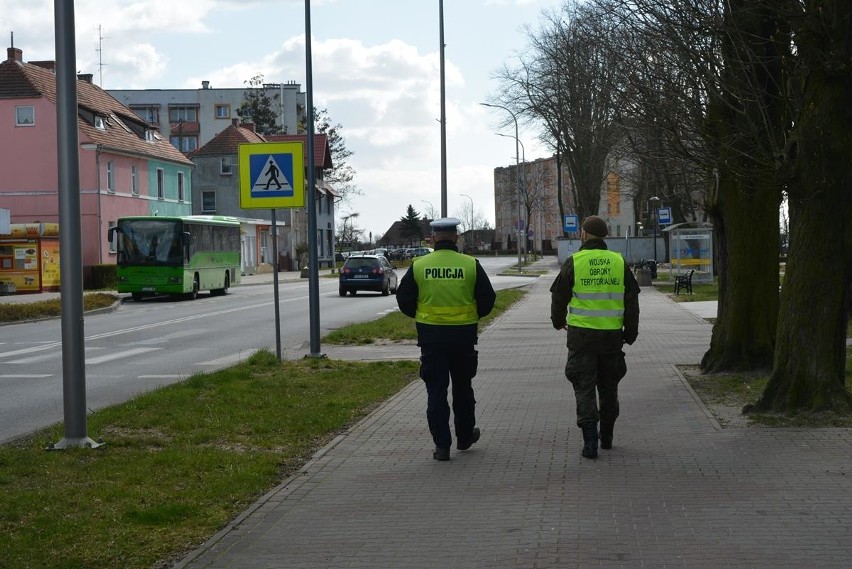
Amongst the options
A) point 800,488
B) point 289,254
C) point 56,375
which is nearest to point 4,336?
point 56,375

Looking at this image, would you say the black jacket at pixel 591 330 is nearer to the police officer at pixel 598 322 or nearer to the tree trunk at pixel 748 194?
the police officer at pixel 598 322

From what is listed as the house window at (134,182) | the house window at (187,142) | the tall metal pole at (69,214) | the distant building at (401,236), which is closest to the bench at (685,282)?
the house window at (134,182)

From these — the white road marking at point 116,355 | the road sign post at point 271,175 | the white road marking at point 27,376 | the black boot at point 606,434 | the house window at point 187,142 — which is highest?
the house window at point 187,142

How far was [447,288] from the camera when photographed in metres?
8.90

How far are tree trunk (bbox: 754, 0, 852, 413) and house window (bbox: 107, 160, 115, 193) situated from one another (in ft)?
159

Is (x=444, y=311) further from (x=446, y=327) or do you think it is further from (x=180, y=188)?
(x=180, y=188)

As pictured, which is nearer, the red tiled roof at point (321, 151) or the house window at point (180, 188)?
the house window at point (180, 188)

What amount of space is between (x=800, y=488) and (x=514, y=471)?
188cm

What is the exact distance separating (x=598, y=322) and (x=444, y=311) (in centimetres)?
115

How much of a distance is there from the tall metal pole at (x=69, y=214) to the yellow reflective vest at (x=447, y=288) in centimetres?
259

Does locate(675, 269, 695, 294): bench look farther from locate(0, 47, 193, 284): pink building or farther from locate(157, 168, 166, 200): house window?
locate(157, 168, 166, 200): house window

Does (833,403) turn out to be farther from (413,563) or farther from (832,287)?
(413,563)

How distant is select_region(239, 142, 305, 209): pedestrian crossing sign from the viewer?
16.3 meters

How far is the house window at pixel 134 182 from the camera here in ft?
193
